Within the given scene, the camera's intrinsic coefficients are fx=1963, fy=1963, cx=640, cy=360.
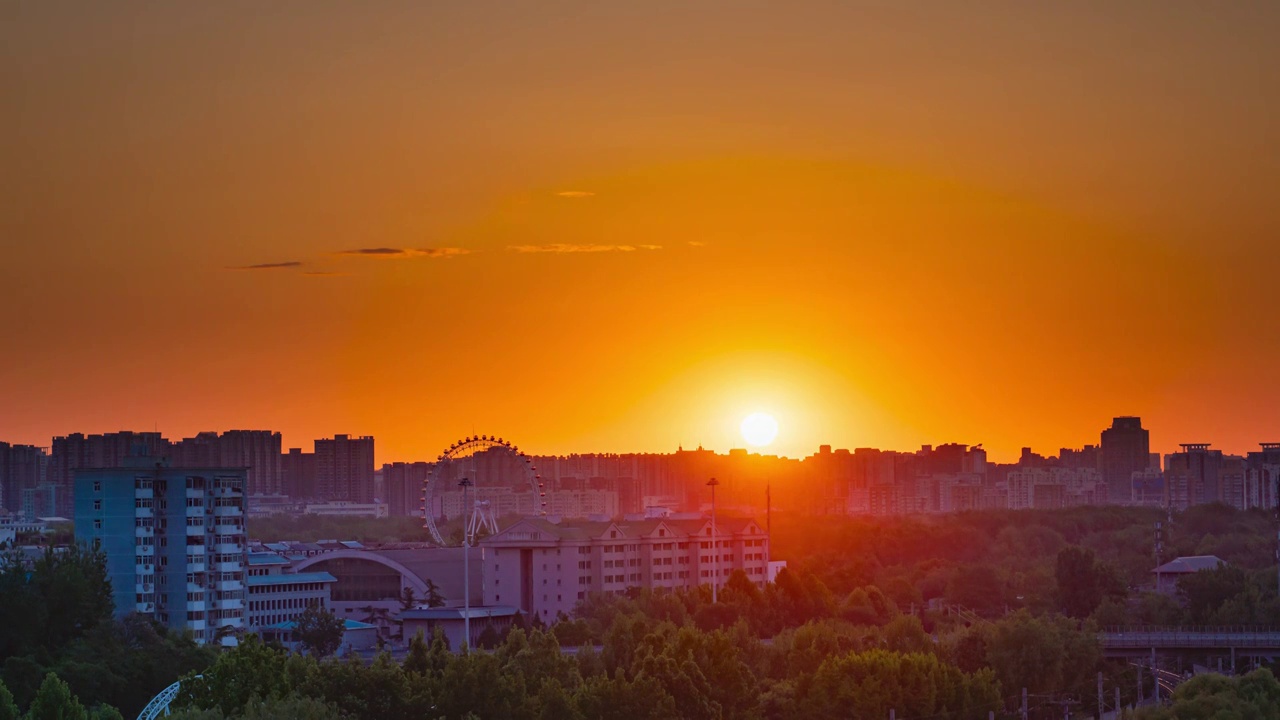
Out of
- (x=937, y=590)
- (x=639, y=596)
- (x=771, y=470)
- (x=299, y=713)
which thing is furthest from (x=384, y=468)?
(x=299, y=713)

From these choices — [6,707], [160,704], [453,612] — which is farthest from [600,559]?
[6,707]

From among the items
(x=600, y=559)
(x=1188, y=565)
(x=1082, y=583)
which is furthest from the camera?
(x=1188, y=565)

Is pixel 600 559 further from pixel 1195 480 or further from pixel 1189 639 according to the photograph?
pixel 1195 480

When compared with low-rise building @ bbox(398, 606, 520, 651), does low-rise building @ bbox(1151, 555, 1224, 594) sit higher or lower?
higher

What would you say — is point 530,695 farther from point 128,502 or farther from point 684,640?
point 128,502

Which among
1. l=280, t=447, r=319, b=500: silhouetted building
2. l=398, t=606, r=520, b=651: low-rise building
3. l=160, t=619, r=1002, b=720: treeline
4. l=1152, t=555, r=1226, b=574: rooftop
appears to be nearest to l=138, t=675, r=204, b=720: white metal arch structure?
l=160, t=619, r=1002, b=720: treeline

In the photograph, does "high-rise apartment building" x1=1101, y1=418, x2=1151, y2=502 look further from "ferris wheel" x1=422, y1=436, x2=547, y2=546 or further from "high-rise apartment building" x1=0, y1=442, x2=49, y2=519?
"high-rise apartment building" x1=0, y1=442, x2=49, y2=519
